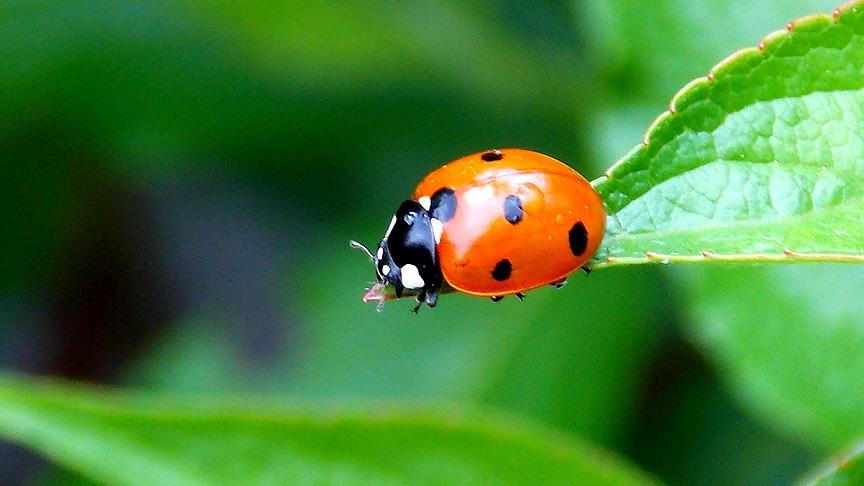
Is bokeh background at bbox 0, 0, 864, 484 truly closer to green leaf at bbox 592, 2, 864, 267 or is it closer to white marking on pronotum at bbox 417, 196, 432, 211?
white marking on pronotum at bbox 417, 196, 432, 211

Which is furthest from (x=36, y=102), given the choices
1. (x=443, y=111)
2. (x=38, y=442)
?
(x=38, y=442)

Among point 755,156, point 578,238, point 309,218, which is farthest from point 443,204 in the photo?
point 309,218

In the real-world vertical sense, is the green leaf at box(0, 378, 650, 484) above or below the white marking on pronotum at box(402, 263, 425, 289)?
below

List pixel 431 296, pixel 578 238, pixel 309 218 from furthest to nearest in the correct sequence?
pixel 309 218, pixel 431 296, pixel 578 238

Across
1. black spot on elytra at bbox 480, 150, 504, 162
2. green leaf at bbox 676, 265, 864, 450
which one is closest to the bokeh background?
green leaf at bbox 676, 265, 864, 450

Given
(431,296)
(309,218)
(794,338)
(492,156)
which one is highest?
(492,156)

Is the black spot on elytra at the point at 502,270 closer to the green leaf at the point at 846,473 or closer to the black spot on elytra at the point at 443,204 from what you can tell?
the black spot on elytra at the point at 443,204

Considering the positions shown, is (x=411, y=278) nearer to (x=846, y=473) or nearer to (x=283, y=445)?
(x=283, y=445)
